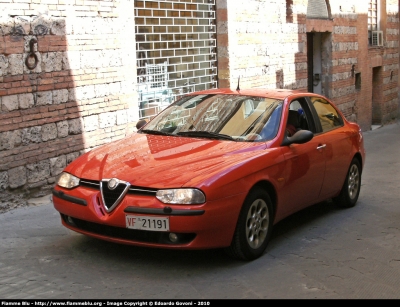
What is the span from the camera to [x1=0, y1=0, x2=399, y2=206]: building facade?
8242mm

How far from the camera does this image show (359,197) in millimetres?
9219

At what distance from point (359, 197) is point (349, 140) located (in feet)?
4.48

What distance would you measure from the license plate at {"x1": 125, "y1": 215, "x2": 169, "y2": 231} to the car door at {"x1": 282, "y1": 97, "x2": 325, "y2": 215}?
1.54 metres

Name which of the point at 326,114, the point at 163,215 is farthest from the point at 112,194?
the point at 326,114

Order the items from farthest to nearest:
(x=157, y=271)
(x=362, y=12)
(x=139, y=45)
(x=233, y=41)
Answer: (x=362, y=12)
(x=233, y=41)
(x=139, y=45)
(x=157, y=271)

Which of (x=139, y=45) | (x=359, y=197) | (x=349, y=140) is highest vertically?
(x=139, y=45)

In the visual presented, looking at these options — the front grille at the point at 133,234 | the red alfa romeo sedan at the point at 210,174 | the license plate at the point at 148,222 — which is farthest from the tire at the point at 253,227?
the license plate at the point at 148,222

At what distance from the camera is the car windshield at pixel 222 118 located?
6.71m

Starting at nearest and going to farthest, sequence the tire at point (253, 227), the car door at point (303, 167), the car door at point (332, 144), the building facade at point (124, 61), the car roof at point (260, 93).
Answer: the tire at point (253, 227) < the car door at point (303, 167) < the car roof at point (260, 93) < the car door at point (332, 144) < the building facade at point (124, 61)

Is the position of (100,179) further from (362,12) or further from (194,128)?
(362,12)

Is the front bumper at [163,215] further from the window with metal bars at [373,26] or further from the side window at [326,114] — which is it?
the window with metal bars at [373,26]

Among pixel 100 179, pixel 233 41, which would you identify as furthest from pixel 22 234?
pixel 233 41

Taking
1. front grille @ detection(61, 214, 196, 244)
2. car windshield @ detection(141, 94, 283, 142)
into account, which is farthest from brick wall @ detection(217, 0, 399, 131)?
front grille @ detection(61, 214, 196, 244)

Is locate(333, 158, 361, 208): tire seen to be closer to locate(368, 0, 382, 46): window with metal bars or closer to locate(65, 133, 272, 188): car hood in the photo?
locate(65, 133, 272, 188): car hood
